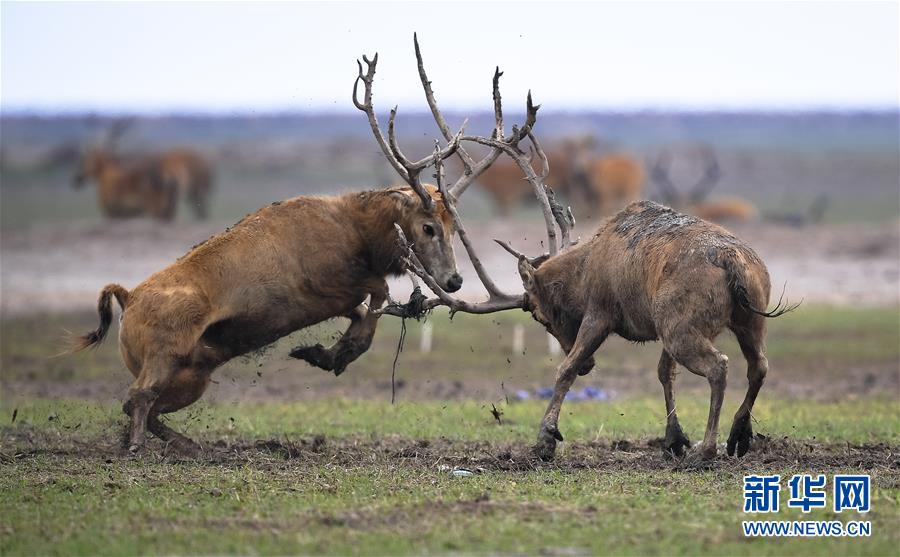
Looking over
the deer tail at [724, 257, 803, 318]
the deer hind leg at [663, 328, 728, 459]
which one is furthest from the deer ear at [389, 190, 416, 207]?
the deer tail at [724, 257, 803, 318]

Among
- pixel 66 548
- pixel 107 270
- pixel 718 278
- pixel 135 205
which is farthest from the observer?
pixel 135 205

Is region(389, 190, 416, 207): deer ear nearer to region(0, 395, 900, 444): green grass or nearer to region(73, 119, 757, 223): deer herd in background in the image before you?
region(0, 395, 900, 444): green grass

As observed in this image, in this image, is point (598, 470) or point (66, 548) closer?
point (66, 548)

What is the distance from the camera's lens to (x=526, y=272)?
1282 centimetres

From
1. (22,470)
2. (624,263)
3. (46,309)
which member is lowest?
(46,309)

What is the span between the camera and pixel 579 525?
907 centimetres

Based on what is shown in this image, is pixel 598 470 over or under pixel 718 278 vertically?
under

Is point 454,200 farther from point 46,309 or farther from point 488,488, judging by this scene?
point 46,309

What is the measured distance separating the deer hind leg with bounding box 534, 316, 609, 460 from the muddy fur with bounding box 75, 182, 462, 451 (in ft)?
4.37

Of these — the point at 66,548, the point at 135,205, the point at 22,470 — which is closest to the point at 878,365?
the point at 22,470

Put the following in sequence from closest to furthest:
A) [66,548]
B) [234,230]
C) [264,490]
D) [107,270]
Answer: [66,548] < [264,490] < [234,230] < [107,270]

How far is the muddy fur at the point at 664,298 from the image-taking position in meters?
10.9

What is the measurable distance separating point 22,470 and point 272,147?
65686 millimetres

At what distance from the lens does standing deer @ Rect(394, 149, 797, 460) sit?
35.9 ft
